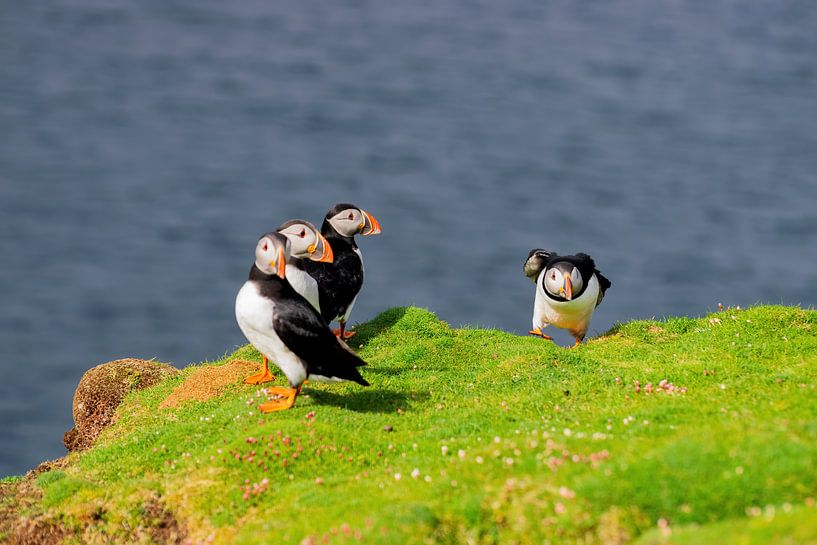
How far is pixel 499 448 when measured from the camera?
11461mm

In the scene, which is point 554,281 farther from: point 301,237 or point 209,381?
point 209,381

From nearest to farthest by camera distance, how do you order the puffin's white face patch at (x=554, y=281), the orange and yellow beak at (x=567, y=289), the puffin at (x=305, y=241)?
the puffin at (x=305, y=241) → the orange and yellow beak at (x=567, y=289) → the puffin's white face patch at (x=554, y=281)

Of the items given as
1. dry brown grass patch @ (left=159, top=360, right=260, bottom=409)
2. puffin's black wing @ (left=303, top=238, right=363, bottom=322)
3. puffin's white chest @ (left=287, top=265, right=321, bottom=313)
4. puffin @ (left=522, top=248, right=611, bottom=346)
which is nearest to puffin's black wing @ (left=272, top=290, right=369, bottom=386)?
dry brown grass patch @ (left=159, top=360, right=260, bottom=409)

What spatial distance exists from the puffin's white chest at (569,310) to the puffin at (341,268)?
3655mm

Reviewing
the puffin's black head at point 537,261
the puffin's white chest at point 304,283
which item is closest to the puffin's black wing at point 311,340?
the puffin's white chest at point 304,283

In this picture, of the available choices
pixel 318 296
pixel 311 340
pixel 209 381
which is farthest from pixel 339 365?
pixel 318 296

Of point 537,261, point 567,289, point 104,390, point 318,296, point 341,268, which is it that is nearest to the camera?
point 318,296

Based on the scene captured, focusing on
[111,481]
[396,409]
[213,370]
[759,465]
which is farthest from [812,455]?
[213,370]

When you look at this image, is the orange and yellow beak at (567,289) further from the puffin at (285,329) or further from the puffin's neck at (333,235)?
the puffin at (285,329)

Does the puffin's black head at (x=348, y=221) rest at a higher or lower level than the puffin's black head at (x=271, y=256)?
higher

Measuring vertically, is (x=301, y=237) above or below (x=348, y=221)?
below

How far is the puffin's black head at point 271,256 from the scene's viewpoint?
1479 centimetres

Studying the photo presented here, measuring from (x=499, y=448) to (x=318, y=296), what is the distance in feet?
26.3

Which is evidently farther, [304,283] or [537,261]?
[537,261]
